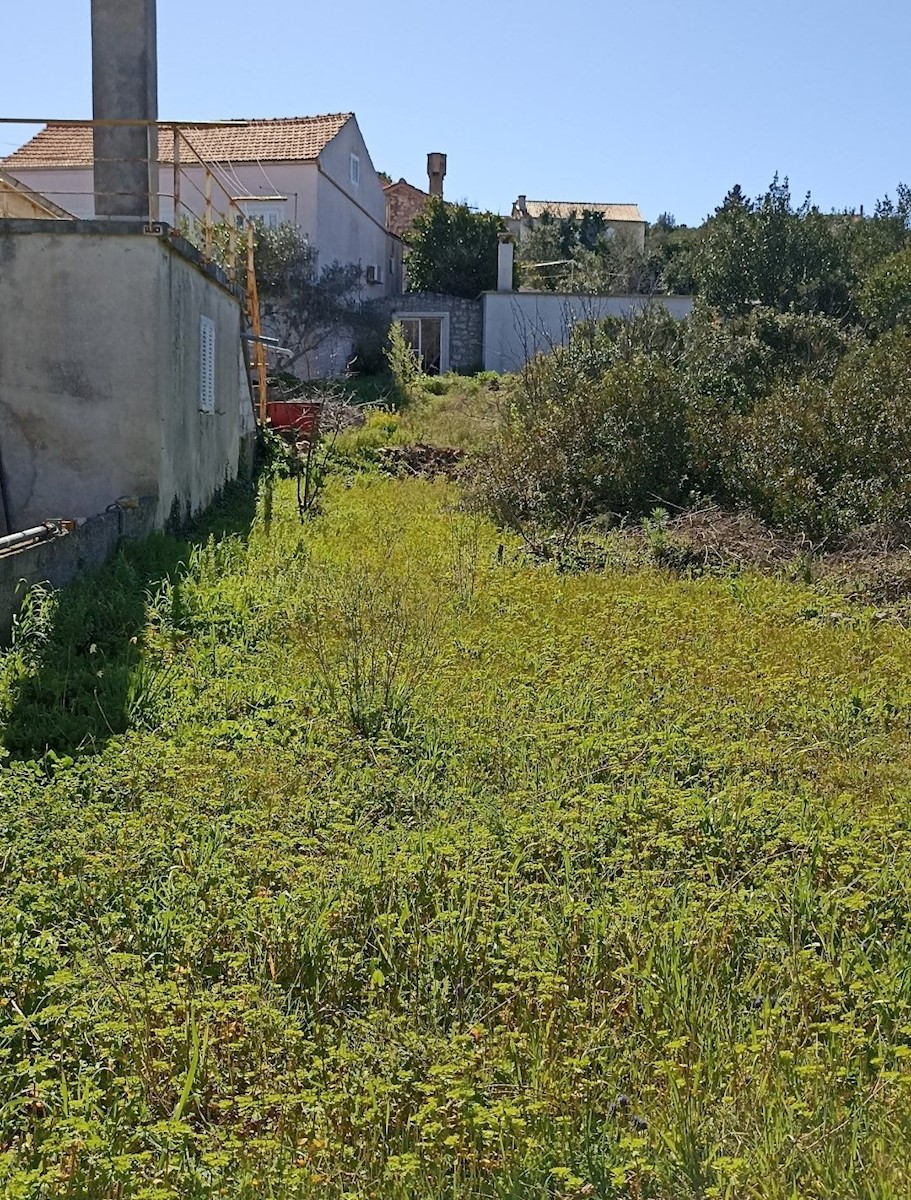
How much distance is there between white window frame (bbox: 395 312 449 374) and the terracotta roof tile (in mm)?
26242

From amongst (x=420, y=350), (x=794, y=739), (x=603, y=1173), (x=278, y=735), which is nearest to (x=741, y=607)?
(x=794, y=739)

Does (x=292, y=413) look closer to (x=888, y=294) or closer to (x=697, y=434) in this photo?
(x=697, y=434)

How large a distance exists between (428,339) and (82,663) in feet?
99.1

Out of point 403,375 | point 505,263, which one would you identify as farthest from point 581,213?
point 403,375

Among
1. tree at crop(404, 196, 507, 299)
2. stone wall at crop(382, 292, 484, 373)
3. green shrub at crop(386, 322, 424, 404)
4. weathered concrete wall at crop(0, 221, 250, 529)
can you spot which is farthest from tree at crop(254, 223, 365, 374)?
weathered concrete wall at crop(0, 221, 250, 529)

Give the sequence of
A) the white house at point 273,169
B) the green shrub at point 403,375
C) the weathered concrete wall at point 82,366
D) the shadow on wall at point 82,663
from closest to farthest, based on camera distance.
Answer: the shadow on wall at point 82,663
the weathered concrete wall at point 82,366
the green shrub at point 403,375
the white house at point 273,169

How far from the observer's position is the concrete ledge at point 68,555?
313 inches

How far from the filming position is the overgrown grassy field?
11.0ft

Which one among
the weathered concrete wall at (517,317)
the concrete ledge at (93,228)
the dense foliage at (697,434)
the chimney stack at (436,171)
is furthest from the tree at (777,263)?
the concrete ledge at (93,228)

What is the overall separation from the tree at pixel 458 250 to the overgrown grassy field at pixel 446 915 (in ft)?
107

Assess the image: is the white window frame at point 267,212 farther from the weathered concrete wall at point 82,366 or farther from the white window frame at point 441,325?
the weathered concrete wall at point 82,366

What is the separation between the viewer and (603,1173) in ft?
10.6

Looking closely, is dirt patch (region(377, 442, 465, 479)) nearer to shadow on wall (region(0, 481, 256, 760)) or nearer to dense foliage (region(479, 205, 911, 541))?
dense foliage (region(479, 205, 911, 541))

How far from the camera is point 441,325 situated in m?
36.0
